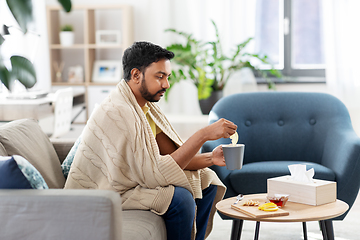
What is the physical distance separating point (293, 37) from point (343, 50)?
566mm

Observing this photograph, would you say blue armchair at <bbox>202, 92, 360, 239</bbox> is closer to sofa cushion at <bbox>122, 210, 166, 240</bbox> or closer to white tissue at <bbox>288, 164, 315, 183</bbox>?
white tissue at <bbox>288, 164, 315, 183</bbox>

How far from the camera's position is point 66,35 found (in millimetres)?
4707

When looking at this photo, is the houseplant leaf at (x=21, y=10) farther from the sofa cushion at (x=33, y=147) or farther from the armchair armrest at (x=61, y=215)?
the sofa cushion at (x=33, y=147)

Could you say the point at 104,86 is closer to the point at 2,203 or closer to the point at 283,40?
the point at 283,40

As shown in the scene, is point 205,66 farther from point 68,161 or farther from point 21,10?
point 21,10

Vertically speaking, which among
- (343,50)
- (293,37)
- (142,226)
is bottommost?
(142,226)

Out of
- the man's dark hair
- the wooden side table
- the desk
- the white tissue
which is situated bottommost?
the wooden side table

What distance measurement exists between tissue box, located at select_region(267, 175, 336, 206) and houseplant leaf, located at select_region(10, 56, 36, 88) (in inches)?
49.0

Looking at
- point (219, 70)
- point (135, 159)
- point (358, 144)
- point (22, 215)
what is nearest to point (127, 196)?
point (135, 159)

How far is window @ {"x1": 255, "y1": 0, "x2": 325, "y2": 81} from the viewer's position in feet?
14.9

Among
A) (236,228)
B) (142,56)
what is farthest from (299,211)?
(142,56)

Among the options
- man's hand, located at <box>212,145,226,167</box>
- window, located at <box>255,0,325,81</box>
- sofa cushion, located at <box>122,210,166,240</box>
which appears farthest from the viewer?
window, located at <box>255,0,325,81</box>

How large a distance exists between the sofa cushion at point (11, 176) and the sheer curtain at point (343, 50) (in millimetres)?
3615

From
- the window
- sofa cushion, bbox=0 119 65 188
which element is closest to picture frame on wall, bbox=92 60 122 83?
the window
